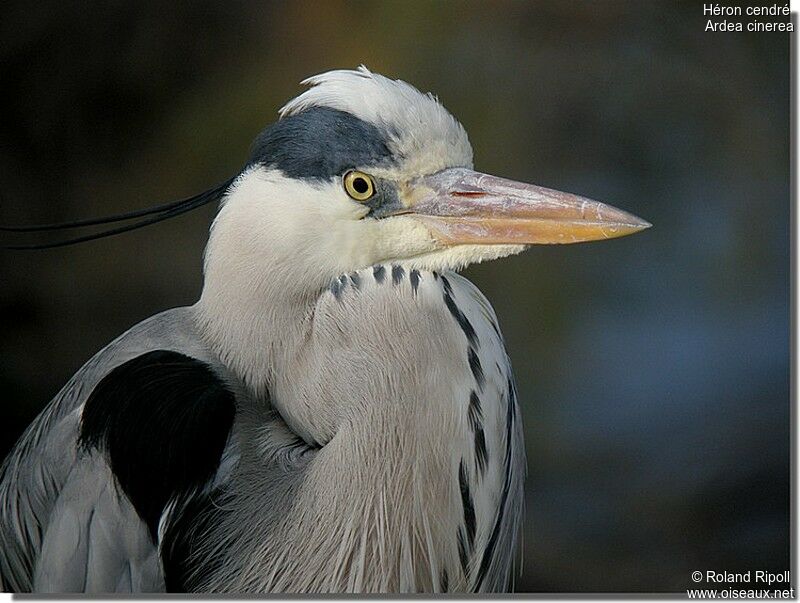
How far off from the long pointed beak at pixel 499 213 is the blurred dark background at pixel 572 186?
0.26m

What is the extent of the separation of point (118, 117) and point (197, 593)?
71 cm

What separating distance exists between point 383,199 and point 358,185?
0.03m

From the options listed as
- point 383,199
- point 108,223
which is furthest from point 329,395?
point 108,223

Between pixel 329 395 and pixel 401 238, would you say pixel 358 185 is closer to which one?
pixel 401 238

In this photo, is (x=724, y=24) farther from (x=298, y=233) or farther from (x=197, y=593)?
(x=197, y=593)

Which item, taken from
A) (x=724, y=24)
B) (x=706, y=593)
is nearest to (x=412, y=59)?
(x=724, y=24)

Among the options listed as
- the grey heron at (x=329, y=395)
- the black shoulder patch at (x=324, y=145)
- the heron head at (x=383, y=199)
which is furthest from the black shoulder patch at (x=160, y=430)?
the black shoulder patch at (x=324, y=145)

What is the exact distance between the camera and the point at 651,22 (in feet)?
4.51

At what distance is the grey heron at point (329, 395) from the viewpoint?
1107mm

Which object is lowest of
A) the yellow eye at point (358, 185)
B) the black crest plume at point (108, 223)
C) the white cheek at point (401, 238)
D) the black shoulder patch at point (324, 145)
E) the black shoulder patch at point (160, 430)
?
the black shoulder patch at point (160, 430)

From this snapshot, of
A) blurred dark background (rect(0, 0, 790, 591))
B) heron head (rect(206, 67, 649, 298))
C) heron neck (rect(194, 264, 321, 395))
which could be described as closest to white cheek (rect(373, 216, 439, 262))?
Result: heron head (rect(206, 67, 649, 298))

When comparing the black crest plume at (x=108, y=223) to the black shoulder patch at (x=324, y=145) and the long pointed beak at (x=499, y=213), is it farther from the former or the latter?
the long pointed beak at (x=499, y=213)

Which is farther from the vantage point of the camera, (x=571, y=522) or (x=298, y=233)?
(x=571, y=522)

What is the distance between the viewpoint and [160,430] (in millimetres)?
1166
